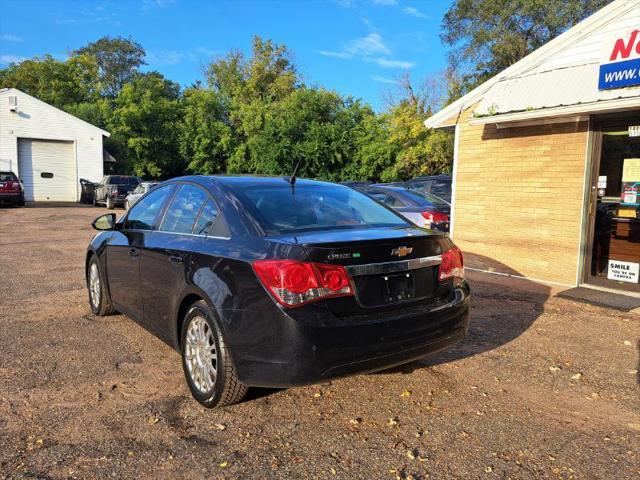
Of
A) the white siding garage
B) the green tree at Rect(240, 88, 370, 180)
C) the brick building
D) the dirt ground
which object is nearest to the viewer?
the dirt ground

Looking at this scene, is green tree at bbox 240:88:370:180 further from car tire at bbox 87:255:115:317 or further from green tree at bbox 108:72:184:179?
car tire at bbox 87:255:115:317

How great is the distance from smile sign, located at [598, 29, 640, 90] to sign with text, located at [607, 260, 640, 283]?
8.29 ft

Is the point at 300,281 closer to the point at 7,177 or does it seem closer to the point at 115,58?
the point at 7,177

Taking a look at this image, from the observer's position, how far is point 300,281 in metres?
2.98

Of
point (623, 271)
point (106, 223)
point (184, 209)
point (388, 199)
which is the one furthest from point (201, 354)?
point (388, 199)

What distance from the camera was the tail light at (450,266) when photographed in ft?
11.8

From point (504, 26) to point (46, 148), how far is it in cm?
2872

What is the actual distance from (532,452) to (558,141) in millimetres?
6206

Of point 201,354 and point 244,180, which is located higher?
point 244,180

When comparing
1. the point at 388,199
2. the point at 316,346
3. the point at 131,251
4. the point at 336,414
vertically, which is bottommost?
the point at 336,414

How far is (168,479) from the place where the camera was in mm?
2674

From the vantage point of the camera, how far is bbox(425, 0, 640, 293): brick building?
23.3 ft

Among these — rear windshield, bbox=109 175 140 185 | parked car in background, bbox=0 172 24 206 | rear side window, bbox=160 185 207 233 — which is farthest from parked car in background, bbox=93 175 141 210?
rear side window, bbox=160 185 207 233

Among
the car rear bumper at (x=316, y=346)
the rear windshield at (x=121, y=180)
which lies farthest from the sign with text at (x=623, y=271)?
the rear windshield at (x=121, y=180)
